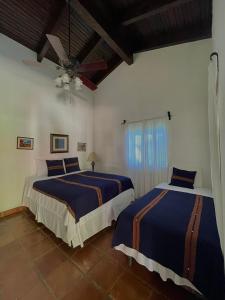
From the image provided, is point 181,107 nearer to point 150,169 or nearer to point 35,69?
point 150,169

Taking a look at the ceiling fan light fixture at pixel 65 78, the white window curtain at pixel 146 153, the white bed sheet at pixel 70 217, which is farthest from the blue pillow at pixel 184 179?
the ceiling fan light fixture at pixel 65 78

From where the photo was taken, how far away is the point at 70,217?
1926 millimetres

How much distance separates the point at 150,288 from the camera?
4.63ft

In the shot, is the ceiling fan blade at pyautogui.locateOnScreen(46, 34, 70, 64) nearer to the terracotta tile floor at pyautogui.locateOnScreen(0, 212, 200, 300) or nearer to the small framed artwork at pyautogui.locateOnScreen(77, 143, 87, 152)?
the small framed artwork at pyautogui.locateOnScreen(77, 143, 87, 152)

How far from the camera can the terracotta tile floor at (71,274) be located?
136 centimetres

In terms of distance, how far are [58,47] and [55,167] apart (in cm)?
231

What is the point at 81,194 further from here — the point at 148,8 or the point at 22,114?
the point at 148,8

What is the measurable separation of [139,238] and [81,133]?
359 cm

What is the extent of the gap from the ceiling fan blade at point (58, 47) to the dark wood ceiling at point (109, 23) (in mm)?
687

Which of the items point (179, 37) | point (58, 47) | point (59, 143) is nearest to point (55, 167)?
point (59, 143)

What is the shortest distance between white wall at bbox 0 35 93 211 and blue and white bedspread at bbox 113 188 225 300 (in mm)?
2558

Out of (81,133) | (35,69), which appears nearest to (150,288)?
(81,133)

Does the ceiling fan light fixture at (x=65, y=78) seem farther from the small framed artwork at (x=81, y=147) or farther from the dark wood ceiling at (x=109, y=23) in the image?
the small framed artwork at (x=81, y=147)

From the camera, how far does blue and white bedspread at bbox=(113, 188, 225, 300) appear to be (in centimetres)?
110
